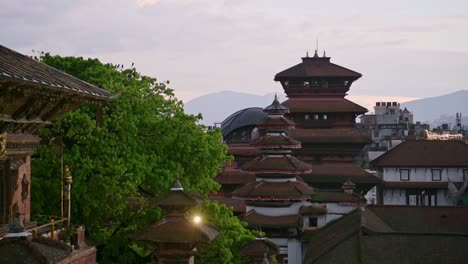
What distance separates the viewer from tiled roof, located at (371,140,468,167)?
68.2 metres

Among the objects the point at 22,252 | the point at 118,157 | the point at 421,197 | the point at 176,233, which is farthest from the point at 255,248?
the point at 421,197

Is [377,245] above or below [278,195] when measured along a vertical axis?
below

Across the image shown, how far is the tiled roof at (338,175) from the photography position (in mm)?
53719

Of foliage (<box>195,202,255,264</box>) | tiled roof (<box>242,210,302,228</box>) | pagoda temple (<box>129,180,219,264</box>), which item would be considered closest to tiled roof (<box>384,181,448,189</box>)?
tiled roof (<box>242,210,302,228</box>)

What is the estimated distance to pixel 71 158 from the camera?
1121 inches

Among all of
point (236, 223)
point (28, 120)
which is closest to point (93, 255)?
point (28, 120)

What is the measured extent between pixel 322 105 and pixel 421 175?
15.6 metres

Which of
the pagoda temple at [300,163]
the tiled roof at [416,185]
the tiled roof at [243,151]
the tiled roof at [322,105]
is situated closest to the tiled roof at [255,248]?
the pagoda temple at [300,163]

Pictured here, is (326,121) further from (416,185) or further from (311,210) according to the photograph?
(416,185)

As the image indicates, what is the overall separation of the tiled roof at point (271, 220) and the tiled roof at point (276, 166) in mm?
2441

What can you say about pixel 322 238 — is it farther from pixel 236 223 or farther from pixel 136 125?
pixel 136 125

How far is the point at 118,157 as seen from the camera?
29734 millimetres

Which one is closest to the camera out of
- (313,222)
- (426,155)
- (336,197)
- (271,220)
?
(271,220)

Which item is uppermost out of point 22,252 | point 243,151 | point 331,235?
point 243,151
